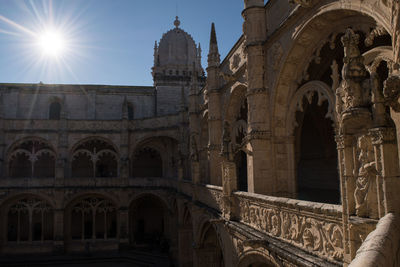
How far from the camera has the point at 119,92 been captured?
33.1 m

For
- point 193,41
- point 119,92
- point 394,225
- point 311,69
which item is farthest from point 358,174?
point 193,41

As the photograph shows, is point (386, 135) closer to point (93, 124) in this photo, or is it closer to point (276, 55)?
point (276, 55)

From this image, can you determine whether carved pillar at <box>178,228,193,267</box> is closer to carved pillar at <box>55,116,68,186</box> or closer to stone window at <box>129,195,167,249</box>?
stone window at <box>129,195,167,249</box>

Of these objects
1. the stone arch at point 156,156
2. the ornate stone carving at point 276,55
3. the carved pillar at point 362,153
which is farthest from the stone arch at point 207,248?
the stone arch at point 156,156

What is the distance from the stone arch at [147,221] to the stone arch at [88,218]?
1.67 meters

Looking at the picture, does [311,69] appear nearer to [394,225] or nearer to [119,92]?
[394,225]

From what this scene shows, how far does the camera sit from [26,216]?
2891cm

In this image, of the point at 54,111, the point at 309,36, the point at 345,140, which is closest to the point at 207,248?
the point at 309,36

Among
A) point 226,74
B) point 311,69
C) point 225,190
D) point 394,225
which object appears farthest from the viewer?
point 226,74

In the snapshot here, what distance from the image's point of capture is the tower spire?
16141 mm

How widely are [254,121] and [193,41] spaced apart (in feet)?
91.1

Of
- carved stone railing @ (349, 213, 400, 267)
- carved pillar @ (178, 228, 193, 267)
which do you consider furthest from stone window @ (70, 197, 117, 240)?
carved stone railing @ (349, 213, 400, 267)

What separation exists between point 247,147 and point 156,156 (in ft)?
71.9

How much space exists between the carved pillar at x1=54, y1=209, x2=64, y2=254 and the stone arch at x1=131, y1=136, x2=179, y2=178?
6738 mm
